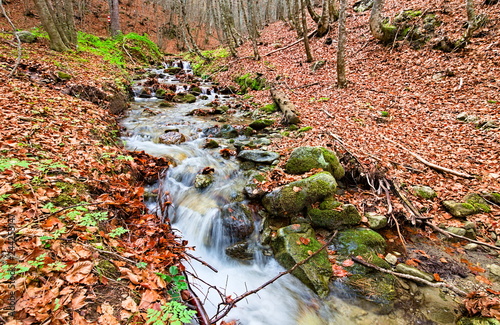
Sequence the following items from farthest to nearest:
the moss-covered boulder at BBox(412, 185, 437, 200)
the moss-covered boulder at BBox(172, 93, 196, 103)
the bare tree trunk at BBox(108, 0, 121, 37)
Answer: the bare tree trunk at BBox(108, 0, 121, 37) → the moss-covered boulder at BBox(172, 93, 196, 103) → the moss-covered boulder at BBox(412, 185, 437, 200)

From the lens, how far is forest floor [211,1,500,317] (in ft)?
14.5

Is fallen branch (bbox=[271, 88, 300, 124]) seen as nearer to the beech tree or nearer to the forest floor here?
the forest floor

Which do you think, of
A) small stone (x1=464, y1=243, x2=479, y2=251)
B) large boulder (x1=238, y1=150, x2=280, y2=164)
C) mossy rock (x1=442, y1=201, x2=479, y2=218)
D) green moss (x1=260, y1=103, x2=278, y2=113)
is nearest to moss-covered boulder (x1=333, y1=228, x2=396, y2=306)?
small stone (x1=464, y1=243, x2=479, y2=251)

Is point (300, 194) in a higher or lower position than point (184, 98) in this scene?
lower

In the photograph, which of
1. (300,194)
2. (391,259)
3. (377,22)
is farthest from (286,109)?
(377,22)

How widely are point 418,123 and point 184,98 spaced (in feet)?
34.6

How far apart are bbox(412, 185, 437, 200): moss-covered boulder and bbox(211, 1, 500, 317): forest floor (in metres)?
0.09

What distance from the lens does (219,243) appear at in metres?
4.75

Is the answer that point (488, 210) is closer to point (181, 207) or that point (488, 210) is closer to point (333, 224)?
point (333, 224)

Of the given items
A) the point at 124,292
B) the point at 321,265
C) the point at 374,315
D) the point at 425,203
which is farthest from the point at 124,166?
the point at 425,203

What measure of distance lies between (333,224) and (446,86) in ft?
24.8

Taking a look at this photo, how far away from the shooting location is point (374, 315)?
3.42 m

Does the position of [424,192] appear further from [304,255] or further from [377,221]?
[304,255]

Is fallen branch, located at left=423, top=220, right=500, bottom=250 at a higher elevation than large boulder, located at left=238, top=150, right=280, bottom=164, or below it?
below
